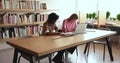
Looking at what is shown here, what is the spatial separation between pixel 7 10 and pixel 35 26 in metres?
1.00

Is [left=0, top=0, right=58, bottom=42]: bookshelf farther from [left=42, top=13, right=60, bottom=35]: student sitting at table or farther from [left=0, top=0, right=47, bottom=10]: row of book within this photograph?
[left=42, top=13, right=60, bottom=35]: student sitting at table

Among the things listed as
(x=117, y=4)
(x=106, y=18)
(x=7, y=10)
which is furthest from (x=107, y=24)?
(x=7, y=10)

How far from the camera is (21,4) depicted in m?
4.62

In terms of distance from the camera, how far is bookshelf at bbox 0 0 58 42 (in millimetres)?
4352

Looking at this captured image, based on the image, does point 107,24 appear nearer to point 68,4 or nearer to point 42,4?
point 68,4

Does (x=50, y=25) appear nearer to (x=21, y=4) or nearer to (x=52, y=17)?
(x=52, y=17)

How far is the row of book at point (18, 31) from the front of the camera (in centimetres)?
440

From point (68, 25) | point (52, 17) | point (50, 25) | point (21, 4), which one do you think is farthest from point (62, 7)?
point (52, 17)

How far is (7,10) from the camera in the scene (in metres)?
4.38

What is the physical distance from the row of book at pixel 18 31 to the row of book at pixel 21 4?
1.99 ft

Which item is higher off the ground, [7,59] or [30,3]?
→ [30,3]

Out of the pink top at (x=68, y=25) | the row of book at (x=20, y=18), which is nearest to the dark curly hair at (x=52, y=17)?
the pink top at (x=68, y=25)

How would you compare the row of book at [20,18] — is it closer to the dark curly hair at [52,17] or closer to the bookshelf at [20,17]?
the bookshelf at [20,17]

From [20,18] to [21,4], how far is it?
1.33ft
